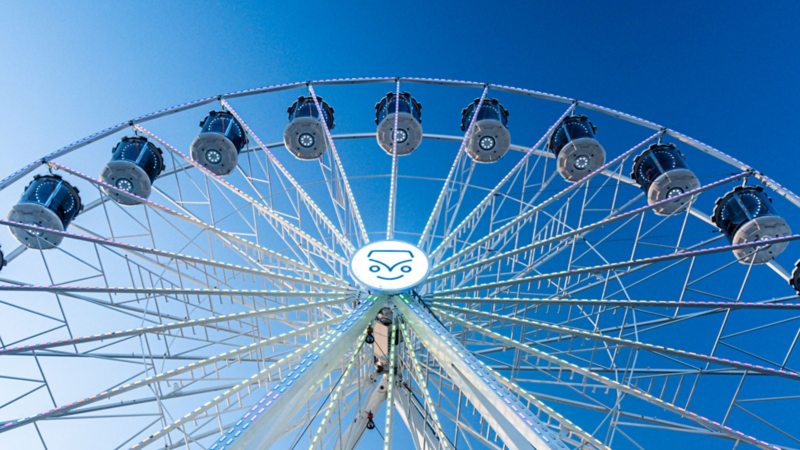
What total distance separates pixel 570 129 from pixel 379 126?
5.39 meters

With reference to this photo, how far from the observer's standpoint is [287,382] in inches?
292

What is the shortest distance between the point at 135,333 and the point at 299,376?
3.33 meters

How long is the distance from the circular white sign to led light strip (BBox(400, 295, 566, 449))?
1107 millimetres

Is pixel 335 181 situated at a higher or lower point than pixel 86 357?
higher

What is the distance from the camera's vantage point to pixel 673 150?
1429 centimetres

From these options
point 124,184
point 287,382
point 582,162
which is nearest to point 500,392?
point 287,382

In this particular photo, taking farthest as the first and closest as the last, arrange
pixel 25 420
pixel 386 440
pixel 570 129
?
pixel 570 129 < pixel 25 420 < pixel 386 440

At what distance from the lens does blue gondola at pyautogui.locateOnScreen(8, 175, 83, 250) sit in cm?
1186

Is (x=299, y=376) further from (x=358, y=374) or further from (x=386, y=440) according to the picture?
(x=358, y=374)

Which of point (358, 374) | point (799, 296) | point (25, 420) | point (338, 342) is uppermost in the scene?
point (799, 296)

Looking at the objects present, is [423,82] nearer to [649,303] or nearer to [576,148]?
[576,148]

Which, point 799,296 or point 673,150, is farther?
point 673,150

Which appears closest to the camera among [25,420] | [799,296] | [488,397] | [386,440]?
[488,397]

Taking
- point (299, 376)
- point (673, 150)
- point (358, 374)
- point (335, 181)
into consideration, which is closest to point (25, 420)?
point (299, 376)
